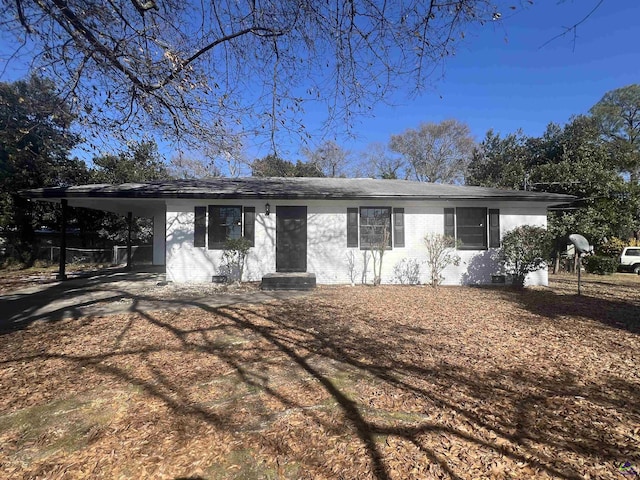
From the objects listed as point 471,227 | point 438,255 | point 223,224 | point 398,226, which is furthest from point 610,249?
point 223,224

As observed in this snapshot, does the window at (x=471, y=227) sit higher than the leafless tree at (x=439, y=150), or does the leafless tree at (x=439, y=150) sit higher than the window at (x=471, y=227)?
the leafless tree at (x=439, y=150)

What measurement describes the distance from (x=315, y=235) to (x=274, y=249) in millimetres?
1276

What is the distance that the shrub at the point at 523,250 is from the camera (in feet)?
30.3

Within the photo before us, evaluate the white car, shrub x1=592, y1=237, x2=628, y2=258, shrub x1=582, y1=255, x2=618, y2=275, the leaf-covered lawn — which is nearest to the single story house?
the leaf-covered lawn

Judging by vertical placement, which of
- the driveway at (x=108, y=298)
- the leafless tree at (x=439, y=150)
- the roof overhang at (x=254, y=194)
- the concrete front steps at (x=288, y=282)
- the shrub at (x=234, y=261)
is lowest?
the driveway at (x=108, y=298)

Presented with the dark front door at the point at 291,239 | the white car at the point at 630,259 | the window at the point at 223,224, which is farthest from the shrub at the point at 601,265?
the window at the point at 223,224

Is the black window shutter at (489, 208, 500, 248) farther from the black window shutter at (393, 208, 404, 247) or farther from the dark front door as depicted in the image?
the dark front door

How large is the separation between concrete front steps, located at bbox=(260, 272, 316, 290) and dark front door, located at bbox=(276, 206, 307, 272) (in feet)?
3.37

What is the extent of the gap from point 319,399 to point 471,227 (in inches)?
339

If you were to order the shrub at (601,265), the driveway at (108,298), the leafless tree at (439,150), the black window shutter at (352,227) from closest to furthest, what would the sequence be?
the driveway at (108,298) → the black window shutter at (352,227) → the shrub at (601,265) → the leafless tree at (439,150)

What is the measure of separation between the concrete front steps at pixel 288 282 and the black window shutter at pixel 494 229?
17.8 ft

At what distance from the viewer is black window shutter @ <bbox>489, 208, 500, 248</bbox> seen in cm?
995

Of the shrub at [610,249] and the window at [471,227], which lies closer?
the window at [471,227]

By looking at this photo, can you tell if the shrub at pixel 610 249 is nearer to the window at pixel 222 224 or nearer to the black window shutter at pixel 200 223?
the window at pixel 222 224
